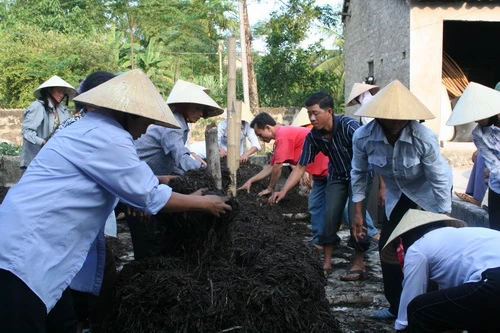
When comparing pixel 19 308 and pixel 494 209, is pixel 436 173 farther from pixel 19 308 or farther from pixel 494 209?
pixel 19 308

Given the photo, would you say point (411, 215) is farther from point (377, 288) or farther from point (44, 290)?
point (44, 290)

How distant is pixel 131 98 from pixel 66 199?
0.59 meters

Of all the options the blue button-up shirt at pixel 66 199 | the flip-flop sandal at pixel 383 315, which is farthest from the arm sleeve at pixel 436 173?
the blue button-up shirt at pixel 66 199

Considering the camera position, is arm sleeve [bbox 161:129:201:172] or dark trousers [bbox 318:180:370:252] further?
dark trousers [bbox 318:180:370:252]

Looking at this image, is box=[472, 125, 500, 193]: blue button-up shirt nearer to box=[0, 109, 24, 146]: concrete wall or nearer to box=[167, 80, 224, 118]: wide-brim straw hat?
box=[167, 80, 224, 118]: wide-brim straw hat

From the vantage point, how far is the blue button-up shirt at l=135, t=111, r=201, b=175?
14.1 feet

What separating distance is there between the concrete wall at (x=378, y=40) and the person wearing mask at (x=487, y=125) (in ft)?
24.2

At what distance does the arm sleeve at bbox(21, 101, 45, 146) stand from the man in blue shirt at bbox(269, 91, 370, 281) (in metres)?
2.93

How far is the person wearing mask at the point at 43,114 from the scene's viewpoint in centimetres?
629

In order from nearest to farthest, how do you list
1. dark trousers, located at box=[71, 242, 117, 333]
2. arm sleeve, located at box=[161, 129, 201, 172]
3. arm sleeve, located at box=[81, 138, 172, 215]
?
arm sleeve, located at box=[81, 138, 172, 215]
dark trousers, located at box=[71, 242, 117, 333]
arm sleeve, located at box=[161, 129, 201, 172]

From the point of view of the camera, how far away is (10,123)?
56.4 ft

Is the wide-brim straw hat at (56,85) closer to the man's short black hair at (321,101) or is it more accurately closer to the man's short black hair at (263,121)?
the man's short black hair at (263,121)

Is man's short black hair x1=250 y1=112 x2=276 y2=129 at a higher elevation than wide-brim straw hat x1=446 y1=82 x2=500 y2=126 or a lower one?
lower

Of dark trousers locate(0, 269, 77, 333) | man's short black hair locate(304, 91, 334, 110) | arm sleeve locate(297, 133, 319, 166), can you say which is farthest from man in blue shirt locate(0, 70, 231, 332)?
arm sleeve locate(297, 133, 319, 166)
